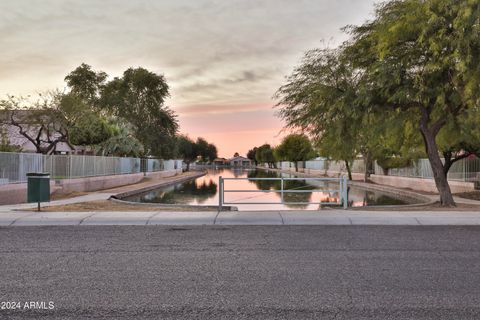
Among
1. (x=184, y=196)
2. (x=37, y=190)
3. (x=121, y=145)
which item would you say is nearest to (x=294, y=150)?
(x=121, y=145)

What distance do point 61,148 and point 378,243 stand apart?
188 feet

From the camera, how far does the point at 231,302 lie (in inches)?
204

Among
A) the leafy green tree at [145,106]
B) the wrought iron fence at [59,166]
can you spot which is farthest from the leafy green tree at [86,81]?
the wrought iron fence at [59,166]

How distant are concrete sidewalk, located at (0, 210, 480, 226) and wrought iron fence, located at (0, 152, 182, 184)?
342 inches

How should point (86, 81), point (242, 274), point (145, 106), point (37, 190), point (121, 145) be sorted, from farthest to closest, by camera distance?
1. point (86, 81)
2. point (145, 106)
3. point (121, 145)
4. point (37, 190)
5. point (242, 274)

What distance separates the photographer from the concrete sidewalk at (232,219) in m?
12.2

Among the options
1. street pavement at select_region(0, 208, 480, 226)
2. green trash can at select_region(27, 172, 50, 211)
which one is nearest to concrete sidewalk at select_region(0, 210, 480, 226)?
street pavement at select_region(0, 208, 480, 226)

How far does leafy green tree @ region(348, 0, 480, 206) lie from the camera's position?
1423cm

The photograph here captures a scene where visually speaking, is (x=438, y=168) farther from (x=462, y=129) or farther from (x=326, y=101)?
(x=326, y=101)

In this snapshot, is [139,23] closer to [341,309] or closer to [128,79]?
[341,309]

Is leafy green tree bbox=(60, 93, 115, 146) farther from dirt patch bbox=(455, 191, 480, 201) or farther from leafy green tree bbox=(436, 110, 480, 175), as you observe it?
dirt patch bbox=(455, 191, 480, 201)

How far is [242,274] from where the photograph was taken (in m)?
6.50

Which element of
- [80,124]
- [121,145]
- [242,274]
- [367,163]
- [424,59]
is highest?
[424,59]

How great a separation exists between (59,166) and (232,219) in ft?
61.1
